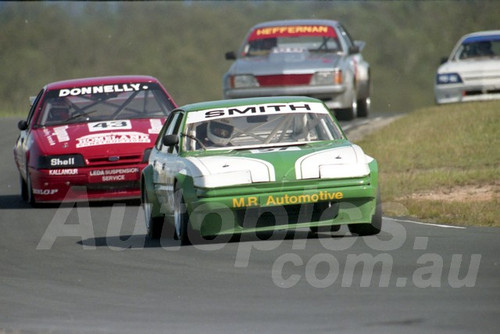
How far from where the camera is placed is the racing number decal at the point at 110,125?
15.7 m

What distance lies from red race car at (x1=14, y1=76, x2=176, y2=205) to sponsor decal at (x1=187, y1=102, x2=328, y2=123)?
2.52 metres

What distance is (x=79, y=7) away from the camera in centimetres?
4250

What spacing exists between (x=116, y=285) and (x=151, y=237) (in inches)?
126

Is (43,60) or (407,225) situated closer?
(407,225)

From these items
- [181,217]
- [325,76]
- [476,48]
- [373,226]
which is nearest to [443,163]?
[325,76]

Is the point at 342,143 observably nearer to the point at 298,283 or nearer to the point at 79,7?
the point at 298,283

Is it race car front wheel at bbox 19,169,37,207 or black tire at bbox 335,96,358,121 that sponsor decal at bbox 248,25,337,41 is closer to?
black tire at bbox 335,96,358,121

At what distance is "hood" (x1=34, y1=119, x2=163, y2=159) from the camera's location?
15352 mm

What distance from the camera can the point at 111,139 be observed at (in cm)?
1544

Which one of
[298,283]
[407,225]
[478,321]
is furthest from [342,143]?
[478,321]

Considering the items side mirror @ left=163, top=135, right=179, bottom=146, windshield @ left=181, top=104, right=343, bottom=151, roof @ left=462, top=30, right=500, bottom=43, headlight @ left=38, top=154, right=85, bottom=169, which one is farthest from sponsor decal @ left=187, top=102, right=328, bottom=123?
roof @ left=462, top=30, right=500, bottom=43

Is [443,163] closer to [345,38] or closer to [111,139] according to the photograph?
[111,139]

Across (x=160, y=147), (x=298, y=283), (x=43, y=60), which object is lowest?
(x=43, y=60)

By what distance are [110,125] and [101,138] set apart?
1.17 feet
